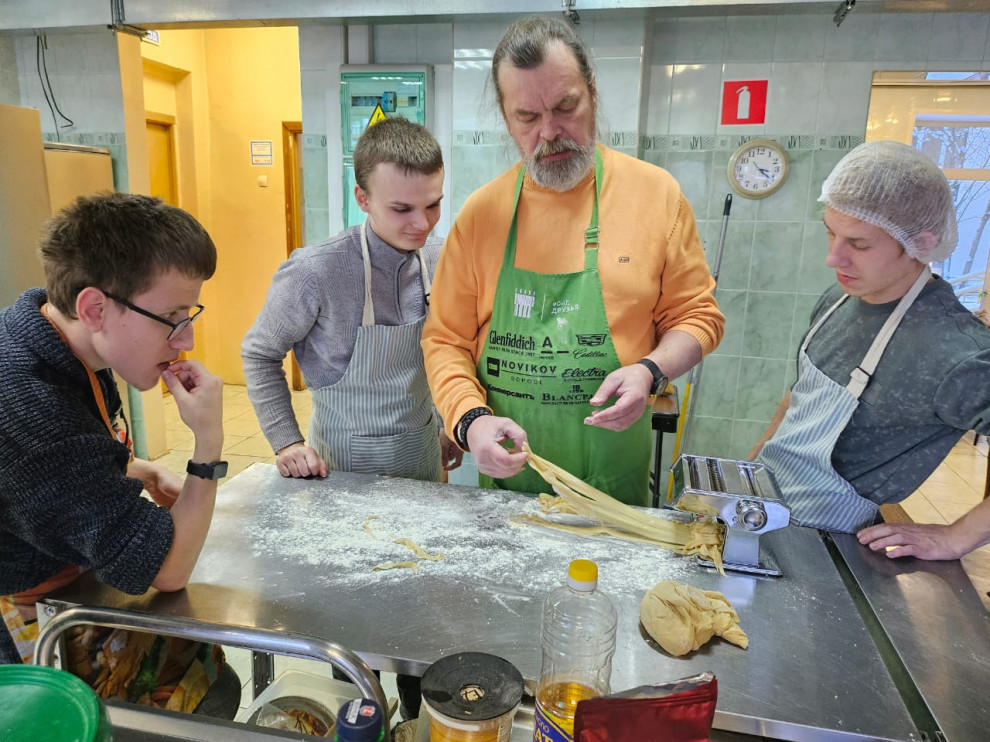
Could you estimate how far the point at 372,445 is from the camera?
218cm

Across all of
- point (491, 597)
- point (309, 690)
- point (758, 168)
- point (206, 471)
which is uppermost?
point (758, 168)

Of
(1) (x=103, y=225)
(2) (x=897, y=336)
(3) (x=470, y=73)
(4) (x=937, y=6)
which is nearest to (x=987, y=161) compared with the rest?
(4) (x=937, y=6)

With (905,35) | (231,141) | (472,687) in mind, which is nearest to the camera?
(472,687)

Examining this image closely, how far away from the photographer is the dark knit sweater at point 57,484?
1.21 metres

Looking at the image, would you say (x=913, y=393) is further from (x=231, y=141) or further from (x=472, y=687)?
(x=231, y=141)

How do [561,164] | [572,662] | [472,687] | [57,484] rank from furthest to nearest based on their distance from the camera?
[561,164], [57,484], [572,662], [472,687]

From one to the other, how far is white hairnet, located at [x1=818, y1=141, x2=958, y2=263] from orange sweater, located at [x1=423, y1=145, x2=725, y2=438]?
17.2 inches

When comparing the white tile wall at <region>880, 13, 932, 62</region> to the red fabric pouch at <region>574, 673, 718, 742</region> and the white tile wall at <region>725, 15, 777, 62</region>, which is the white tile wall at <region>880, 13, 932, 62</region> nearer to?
the white tile wall at <region>725, 15, 777, 62</region>

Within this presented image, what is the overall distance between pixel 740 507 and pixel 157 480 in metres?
1.46

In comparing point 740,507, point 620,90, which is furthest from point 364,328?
point 620,90

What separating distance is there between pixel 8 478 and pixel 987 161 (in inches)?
262

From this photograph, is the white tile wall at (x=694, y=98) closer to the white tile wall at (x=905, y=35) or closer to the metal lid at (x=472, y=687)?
the white tile wall at (x=905, y=35)

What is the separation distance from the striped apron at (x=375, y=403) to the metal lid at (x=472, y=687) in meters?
1.21

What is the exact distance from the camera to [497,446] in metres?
1.66
